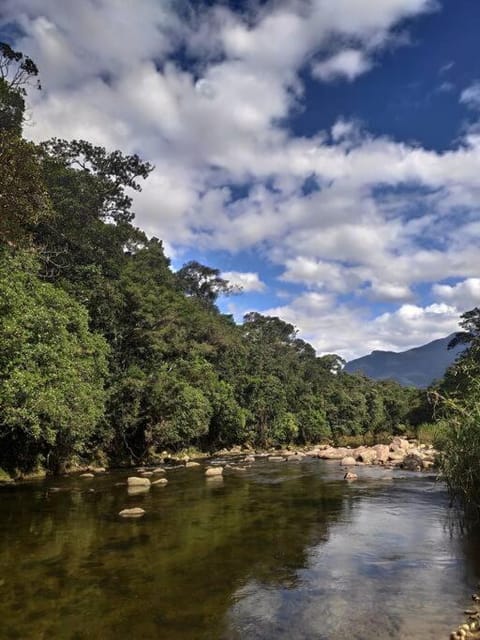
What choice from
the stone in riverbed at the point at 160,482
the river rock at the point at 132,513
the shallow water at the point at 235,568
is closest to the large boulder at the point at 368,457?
the shallow water at the point at 235,568

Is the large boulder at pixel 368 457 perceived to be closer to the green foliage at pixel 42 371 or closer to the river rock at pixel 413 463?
the river rock at pixel 413 463

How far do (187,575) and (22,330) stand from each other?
35.6 ft

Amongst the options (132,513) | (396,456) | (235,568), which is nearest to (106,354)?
(132,513)

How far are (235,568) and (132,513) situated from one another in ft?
18.0

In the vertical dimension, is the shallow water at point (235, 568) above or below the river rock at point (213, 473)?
below

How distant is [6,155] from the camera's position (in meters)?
12.8

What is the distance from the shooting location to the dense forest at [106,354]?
1609 cm

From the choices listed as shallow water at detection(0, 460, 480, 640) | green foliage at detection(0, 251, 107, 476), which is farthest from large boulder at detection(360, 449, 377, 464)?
green foliage at detection(0, 251, 107, 476)

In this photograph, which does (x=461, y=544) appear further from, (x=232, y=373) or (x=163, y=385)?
(x=232, y=373)

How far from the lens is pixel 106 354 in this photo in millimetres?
26766

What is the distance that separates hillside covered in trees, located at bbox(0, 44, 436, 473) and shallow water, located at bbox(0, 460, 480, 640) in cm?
495

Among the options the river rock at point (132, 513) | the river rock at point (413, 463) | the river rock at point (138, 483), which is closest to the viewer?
the river rock at point (132, 513)

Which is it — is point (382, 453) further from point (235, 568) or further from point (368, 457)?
point (235, 568)

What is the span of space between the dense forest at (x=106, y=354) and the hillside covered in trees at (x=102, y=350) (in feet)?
0.25
